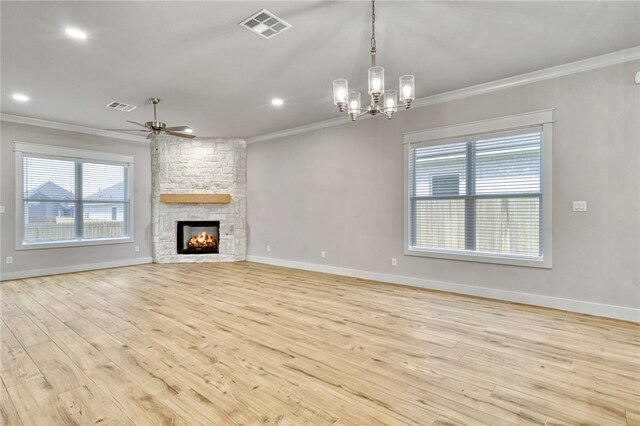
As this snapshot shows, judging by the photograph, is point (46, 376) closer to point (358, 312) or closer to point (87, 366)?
point (87, 366)

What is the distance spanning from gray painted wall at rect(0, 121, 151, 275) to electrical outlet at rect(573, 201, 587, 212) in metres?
7.75

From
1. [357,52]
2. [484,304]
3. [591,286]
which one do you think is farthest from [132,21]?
[591,286]

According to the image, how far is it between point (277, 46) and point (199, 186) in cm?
477

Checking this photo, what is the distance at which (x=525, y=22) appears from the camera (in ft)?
9.23

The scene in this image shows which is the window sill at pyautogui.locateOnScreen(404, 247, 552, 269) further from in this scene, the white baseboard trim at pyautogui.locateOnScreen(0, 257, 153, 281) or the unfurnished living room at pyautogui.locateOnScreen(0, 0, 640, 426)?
the white baseboard trim at pyautogui.locateOnScreen(0, 257, 153, 281)

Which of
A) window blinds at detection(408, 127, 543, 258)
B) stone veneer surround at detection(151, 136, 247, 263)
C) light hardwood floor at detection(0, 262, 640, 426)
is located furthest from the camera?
stone veneer surround at detection(151, 136, 247, 263)

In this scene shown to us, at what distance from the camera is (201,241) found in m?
7.42

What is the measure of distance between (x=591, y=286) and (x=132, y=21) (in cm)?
540

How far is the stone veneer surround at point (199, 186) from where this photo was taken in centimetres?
708

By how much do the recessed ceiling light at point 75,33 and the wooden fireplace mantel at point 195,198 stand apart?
4249 millimetres

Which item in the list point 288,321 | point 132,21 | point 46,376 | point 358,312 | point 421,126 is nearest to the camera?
point 46,376

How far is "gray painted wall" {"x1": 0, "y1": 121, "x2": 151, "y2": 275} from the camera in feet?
17.6

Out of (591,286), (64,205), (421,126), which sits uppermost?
(421,126)

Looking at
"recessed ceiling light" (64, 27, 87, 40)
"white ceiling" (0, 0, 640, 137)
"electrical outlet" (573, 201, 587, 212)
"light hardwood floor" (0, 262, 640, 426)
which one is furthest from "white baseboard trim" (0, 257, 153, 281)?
"electrical outlet" (573, 201, 587, 212)
